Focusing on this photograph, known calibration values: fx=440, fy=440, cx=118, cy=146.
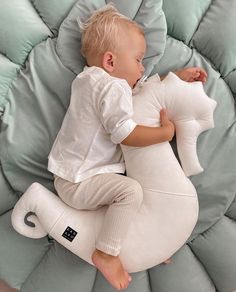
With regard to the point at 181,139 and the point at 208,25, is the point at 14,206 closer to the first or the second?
the point at 181,139

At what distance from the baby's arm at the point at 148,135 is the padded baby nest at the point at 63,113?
0.13 m

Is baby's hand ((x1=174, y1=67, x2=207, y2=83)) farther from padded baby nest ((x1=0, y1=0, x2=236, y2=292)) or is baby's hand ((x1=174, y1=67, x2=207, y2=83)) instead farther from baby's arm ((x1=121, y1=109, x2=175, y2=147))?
baby's arm ((x1=121, y1=109, x2=175, y2=147))

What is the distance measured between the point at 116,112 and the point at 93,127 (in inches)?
3.2

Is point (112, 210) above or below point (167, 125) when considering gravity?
below

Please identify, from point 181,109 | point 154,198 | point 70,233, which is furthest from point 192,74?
point 70,233

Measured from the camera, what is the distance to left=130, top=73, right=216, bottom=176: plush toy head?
42.7 inches

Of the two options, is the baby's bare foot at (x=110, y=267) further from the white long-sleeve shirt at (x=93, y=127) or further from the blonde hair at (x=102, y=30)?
the blonde hair at (x=102, y=30)

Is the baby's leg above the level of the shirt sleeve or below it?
below

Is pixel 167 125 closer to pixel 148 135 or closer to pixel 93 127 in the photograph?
pixel 148 135

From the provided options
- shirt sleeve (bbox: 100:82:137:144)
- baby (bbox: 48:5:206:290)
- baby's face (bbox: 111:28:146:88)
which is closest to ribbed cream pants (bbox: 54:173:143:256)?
baby (bbox: 48:5:206:290)

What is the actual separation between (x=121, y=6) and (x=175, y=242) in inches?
25.4

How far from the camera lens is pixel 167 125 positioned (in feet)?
3.49

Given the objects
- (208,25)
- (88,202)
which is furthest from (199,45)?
(88,202)

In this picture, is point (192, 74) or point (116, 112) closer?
point (116, 112)
